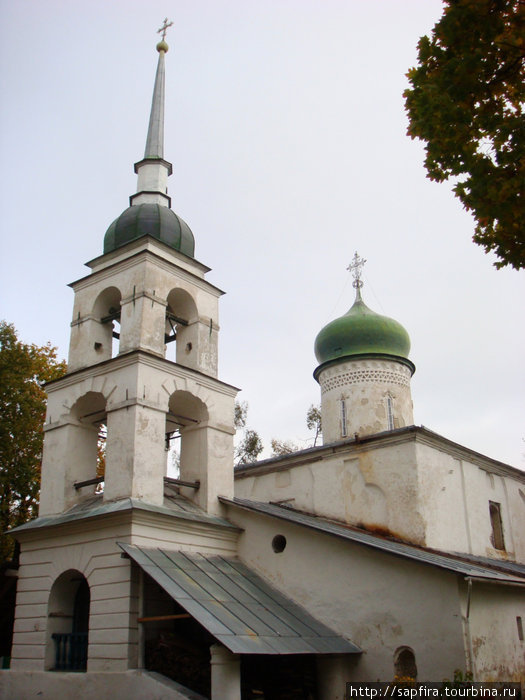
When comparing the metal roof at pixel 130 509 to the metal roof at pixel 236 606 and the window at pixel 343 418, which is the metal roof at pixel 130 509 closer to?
the metal roof at pixel 236 606

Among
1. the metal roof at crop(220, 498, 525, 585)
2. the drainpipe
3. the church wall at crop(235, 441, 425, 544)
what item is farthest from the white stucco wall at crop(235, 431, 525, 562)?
the drainpipe

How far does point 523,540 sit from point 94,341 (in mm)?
11599

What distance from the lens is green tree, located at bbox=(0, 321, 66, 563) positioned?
19875 millimetres

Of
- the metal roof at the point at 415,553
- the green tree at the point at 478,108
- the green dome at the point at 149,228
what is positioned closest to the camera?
the green tree at the point at 478,108

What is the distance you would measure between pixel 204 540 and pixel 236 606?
197 centimetres

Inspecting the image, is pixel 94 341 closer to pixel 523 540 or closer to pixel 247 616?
pixel 247 616

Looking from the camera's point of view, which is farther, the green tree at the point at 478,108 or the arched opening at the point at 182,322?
the arched opening at the point at 182,322

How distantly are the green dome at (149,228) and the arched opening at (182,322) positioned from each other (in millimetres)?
1005

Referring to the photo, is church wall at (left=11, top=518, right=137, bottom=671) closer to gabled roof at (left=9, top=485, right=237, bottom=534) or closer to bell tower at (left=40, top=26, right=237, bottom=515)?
gabled roof at (left=9, top=485, right=237, bottom=534)

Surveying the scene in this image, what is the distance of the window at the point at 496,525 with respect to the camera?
16.2 metres

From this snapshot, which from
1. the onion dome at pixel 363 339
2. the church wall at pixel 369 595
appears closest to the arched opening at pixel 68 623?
the church wall at pixel 369 595

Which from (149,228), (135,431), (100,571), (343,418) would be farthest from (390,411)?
(100,571)

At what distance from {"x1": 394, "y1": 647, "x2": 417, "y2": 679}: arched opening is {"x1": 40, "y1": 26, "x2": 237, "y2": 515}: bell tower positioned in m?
4.21

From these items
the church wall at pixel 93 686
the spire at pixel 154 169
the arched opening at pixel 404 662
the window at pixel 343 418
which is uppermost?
the spire at pixel 154 169
